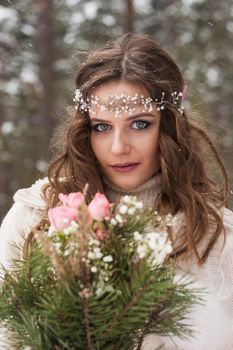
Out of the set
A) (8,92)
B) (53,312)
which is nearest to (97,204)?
(53,312)

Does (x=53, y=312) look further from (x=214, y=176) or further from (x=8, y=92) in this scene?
(x=8, y=92)

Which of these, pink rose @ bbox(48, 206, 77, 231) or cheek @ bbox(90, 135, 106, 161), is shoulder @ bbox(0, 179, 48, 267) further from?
pink rose @ bbox(48, 206, 77, 231)

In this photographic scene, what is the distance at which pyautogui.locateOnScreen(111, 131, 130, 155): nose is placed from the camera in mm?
3094

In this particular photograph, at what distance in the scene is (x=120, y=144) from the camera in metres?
3.10

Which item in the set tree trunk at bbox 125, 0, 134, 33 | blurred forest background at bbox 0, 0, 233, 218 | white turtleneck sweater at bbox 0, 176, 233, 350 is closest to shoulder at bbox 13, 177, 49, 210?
white turtleneck sweater at bbox 0, 176, 233, 350

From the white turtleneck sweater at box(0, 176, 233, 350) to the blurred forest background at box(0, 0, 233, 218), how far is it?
8.55 metres

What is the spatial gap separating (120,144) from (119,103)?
188mm

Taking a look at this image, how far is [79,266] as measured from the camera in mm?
1963

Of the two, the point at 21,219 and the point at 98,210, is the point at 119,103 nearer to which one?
the point at 21,219

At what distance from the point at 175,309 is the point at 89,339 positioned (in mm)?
258

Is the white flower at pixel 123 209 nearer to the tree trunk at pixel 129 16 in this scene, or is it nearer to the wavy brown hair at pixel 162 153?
the wavy brown hair at pixel 162 153

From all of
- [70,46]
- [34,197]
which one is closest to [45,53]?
[70,46]

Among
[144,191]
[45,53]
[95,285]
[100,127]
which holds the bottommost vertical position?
[95,285]

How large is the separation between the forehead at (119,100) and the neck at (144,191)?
1.21 ft
